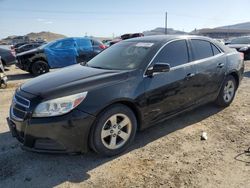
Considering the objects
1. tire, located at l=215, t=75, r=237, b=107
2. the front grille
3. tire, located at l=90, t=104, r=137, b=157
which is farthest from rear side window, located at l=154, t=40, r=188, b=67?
the front grille

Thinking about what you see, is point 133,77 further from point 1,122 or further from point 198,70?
point 1,122

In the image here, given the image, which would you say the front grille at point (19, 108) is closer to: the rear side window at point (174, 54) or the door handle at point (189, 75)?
the rear side window at point (174, 54)

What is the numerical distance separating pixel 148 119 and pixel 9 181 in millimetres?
2063

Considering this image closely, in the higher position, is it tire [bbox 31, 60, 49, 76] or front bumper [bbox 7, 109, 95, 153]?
front bumper [bbox 7, 109, 95, 153]

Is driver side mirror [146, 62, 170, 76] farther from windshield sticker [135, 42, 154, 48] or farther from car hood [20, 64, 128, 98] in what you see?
windshield sticker [135, 42, 154, 48]

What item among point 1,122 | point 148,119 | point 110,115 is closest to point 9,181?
point 110,115

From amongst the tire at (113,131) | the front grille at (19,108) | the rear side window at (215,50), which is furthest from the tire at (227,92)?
the front grille at (19,108)

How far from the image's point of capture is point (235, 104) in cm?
627

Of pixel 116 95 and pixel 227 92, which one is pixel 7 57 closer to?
pixel 227 92

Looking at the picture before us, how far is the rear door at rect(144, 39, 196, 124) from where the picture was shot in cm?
417

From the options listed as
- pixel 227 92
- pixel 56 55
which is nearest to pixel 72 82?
pixel 227 92

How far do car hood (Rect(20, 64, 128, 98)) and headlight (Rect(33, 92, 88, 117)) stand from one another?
0.09m

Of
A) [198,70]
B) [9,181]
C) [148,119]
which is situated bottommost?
[9,181]

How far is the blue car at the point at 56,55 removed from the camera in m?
11.8
